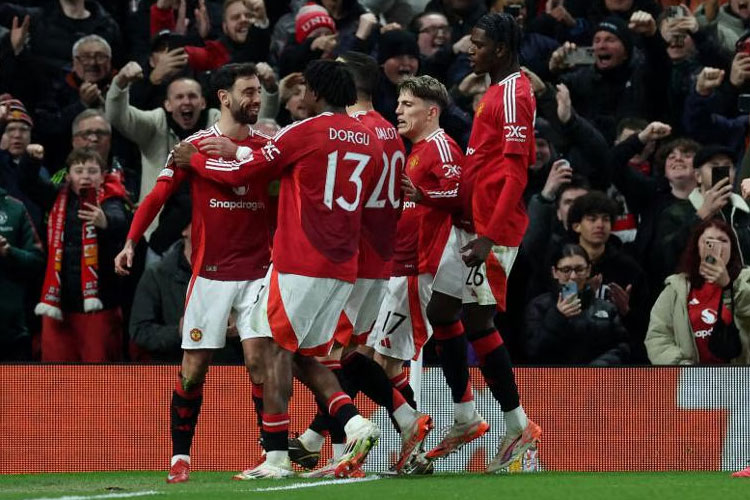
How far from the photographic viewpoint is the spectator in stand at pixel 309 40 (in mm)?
12930

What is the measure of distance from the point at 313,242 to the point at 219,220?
3.27ft

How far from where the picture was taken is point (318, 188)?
7980 mm

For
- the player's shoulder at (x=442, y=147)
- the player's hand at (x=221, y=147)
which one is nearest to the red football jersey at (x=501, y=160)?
the player's shoulder at (x=442, y=147)

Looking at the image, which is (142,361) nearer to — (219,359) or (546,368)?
(219,359)

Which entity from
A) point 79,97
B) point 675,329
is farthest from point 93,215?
point 675,329

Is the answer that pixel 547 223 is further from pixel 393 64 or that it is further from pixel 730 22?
pixel 730 22

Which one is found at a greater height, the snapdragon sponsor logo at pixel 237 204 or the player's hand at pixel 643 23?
the player's hand at pixel 643 23

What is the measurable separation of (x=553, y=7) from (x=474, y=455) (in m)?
5.50

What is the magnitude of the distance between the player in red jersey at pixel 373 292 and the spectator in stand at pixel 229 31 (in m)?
4.25

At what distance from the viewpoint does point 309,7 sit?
13492mm

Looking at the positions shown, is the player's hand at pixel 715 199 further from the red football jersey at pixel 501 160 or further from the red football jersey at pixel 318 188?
the red football jersey at pixel 318 188

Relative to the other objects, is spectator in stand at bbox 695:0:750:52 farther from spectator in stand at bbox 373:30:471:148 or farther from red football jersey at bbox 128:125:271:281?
red football jersey at bbox 128:125:271:281

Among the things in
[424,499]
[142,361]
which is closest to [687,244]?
[142,361]

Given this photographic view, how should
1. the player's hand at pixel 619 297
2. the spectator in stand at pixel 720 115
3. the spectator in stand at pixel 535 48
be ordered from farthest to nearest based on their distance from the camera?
the spectator in stand at pixel 535 48, the spectator in stand at pixel 720 115, the player's hand at pixel 619 297
